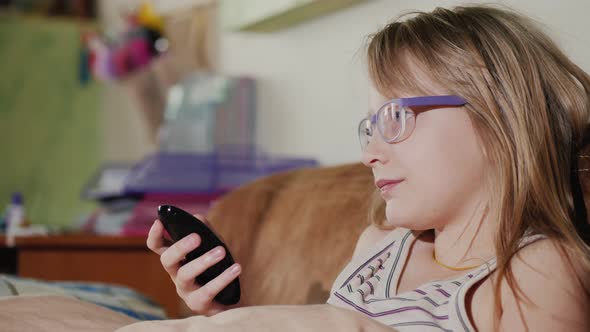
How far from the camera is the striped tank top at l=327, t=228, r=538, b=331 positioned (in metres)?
0.83

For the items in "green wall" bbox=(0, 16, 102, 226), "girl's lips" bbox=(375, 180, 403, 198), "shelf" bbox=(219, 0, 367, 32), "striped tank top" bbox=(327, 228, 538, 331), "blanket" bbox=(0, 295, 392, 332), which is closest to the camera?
"blanket" bbox=(0, 295, 392, 332)

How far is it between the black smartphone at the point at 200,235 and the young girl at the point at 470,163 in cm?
2

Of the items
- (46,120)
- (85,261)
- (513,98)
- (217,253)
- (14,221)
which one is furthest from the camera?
(46,120)

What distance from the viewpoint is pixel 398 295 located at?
0.92 meters

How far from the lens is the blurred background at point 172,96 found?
1985mm

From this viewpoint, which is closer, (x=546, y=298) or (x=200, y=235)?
(x=546, y=298)

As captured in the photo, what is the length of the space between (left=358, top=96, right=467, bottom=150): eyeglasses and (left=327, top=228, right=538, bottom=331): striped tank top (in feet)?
0.61

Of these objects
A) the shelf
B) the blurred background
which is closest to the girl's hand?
the blurred background

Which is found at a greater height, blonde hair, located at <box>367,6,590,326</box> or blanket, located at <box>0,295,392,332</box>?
blonde hair, located at <box>367,6,590,326</box>

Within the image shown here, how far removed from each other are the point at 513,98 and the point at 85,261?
173 cm

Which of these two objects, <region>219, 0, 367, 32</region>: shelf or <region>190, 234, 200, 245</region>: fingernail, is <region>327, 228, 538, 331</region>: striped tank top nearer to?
<region>190, 234, 200, 245</region>: fingernail

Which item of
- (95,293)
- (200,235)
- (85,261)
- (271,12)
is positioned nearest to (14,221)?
(85,261)

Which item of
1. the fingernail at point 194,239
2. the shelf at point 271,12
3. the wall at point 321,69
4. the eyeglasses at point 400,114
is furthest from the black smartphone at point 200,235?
the shelf at point 271,12

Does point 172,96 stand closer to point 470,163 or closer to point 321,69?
point 321,69
